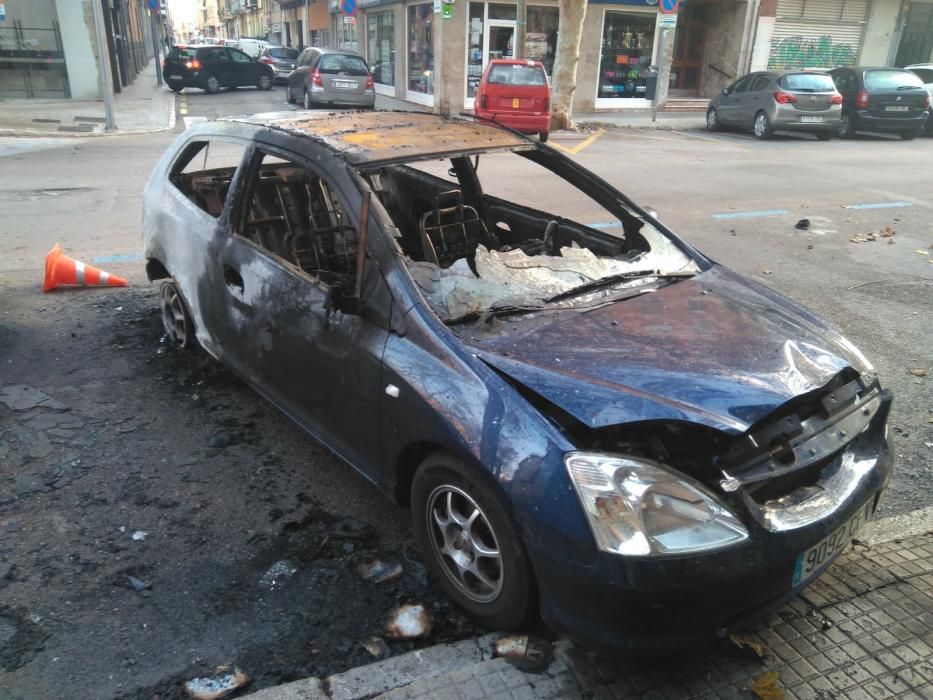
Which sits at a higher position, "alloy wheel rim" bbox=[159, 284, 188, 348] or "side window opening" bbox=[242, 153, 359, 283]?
"side window opening" bbox=[242, 153, 359, 283]

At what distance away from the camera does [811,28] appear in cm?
→ 2719

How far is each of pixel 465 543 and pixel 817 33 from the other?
3075 centimetres

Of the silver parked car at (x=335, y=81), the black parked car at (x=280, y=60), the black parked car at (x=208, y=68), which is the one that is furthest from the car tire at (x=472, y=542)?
the black parked car at (x=280, y=60)

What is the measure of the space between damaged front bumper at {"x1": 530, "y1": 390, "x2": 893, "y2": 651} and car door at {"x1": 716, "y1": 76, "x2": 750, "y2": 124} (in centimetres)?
1958

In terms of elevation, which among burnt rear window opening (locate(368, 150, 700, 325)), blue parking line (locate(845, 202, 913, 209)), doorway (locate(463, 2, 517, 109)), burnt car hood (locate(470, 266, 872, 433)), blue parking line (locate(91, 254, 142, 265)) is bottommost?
blue parking line (locate(91, 254, 142, 265))

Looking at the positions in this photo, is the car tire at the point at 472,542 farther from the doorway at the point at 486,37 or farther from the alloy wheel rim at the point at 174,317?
the doorway at the point at 486,37

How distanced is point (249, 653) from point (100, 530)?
1074 millimetres

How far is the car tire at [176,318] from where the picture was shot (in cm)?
465

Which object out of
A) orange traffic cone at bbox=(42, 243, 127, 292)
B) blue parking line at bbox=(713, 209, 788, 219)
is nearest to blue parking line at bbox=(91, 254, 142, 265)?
orange traffic cone at bbox=(42, 243, 127, 292)

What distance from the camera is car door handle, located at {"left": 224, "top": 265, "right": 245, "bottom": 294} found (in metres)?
3.67

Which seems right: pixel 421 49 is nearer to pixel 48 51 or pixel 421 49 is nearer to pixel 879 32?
pixel 48 51

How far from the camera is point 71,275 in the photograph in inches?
240

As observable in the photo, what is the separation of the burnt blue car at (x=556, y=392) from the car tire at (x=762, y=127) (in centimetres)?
1639

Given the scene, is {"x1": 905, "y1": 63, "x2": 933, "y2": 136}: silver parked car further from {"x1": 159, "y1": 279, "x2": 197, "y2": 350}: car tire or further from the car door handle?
the car door handle
